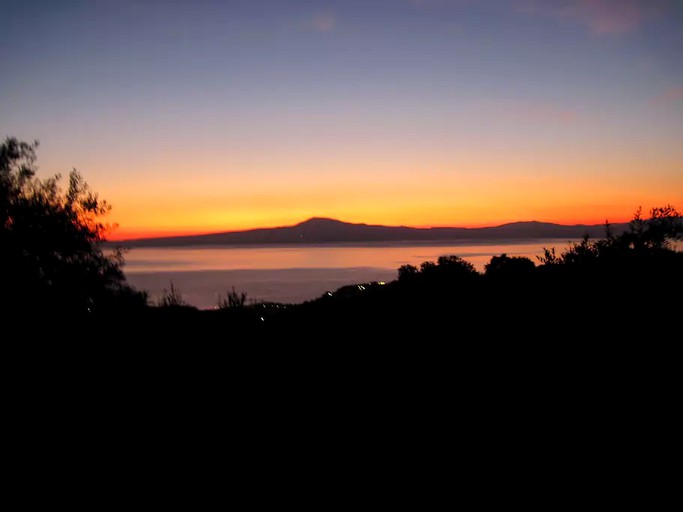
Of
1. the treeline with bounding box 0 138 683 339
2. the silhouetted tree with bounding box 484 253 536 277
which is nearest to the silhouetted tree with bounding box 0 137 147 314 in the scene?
the treeline with bounding box 0 138 683 339

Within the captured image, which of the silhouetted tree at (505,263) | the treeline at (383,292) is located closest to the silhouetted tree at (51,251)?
the treeline at (383,292)

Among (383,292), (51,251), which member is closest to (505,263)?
(383,292)

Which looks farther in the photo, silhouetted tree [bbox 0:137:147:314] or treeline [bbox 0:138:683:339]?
silhouetted tree [bbox 0:137:147:314]

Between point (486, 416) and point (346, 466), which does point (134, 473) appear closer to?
point (346, 466)

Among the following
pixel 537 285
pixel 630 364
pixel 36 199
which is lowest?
pixel 630 364

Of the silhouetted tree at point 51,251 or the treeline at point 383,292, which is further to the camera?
the silhouetted tree at point 51,251

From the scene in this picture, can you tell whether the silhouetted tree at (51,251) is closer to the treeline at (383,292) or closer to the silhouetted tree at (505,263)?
the treeline at (383,292)

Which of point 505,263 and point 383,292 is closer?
point 383,292

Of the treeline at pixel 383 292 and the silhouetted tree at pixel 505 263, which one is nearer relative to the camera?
the treeline at pixel 383 292

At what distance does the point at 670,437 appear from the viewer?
7.75 metres

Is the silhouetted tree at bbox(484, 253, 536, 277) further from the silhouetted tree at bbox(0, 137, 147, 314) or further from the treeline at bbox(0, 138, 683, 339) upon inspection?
the silhouetted tree at bbox(0, 137, 147, 314)

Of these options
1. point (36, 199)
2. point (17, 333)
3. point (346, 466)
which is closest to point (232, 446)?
point (346, 466)

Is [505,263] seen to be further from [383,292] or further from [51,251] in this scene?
[51,251]

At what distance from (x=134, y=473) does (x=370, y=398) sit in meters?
4.57
